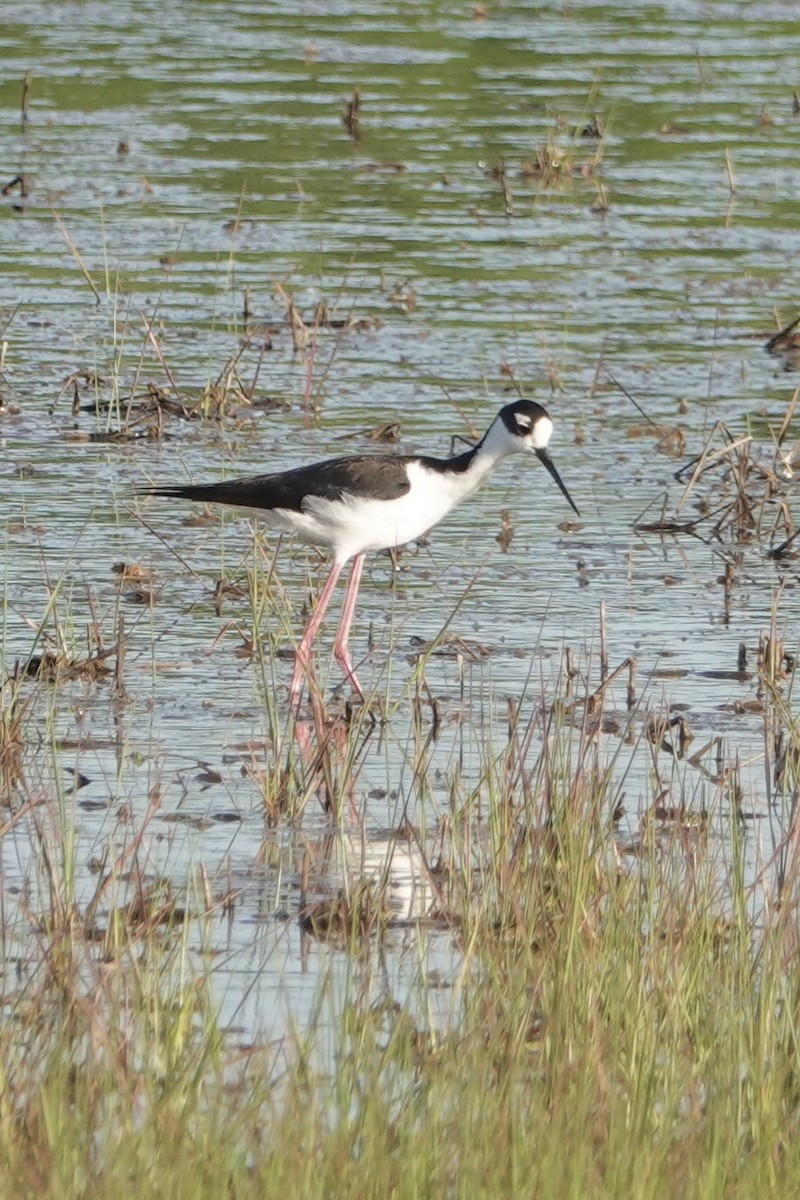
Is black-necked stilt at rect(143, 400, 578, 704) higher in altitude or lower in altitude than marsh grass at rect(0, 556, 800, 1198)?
higher

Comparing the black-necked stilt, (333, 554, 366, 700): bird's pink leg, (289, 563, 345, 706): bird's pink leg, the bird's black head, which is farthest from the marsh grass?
the bird's black head

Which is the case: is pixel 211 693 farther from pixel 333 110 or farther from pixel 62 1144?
pixel 333 110

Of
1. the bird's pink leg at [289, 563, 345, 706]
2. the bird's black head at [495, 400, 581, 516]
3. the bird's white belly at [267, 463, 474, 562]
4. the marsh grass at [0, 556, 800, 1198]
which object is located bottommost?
the marsh grass at [0, 556, 800, 1198]

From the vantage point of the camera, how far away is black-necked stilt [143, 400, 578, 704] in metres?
8.43

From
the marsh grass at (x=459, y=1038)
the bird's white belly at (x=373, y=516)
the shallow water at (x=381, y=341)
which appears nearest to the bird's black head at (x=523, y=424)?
the bird's white belly at (x=373, y=516)

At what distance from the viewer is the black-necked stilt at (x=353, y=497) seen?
8430 millimetres

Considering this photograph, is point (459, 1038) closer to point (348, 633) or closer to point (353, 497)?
point (353, 497)

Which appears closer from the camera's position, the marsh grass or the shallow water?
the marsh grass

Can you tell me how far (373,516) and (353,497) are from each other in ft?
0.36

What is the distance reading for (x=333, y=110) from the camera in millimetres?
18594

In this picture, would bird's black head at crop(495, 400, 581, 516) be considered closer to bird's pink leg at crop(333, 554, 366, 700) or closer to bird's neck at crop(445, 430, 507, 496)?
bird's neck at crop(445, 430, 507, 496)

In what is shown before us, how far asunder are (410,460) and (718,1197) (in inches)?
188

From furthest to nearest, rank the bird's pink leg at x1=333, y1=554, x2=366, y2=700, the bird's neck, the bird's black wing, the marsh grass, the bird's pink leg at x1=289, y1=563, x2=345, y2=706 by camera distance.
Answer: the bird's neck → the bird's black wing → the bird's pink leg at x1=333, y1=554, x2=366, y2=700 → the bird's pink leg at x1=289, y1=563, x2=345, y2=706 → the marsh grass

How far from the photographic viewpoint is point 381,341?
13.0 m
